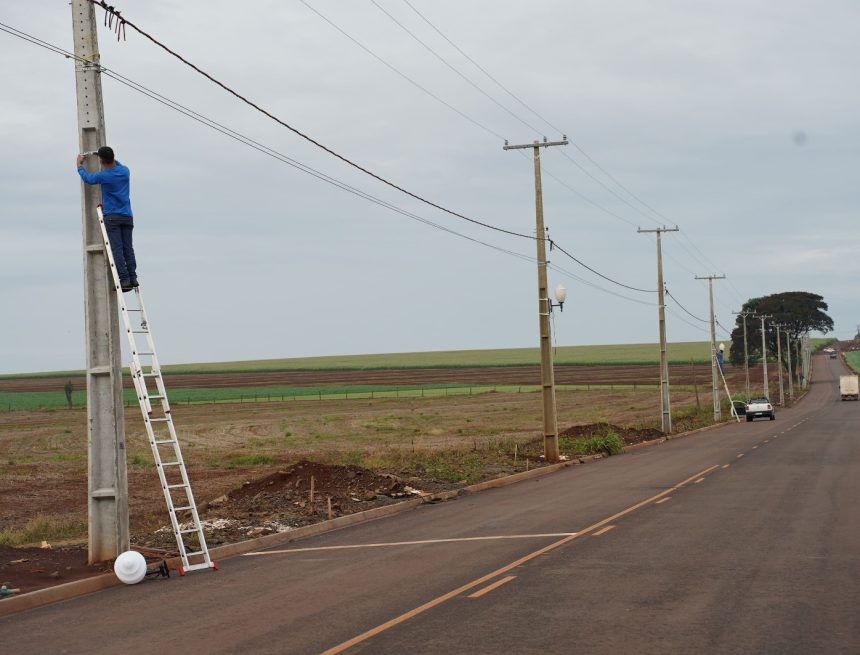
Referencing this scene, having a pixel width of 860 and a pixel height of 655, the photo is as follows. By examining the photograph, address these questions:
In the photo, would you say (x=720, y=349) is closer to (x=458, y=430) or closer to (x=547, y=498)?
(x=458, y=430)

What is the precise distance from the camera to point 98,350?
13680mm

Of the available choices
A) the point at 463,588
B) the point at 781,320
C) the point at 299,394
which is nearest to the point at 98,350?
the point at 463,588

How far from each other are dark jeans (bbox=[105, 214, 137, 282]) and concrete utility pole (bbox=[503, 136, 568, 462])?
19618 millimetres

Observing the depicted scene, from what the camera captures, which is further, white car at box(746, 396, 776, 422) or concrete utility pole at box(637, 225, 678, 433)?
white car at box(746, 396, 776, 422)

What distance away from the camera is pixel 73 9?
14.0 metres

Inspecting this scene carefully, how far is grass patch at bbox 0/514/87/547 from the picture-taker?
18.1 metres

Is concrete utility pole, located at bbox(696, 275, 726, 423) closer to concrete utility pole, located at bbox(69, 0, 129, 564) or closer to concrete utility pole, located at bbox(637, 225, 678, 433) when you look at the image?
concrete utility pole, located at bbox(637, 225, 678, 433)

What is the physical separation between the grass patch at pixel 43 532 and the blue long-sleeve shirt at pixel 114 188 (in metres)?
7.13

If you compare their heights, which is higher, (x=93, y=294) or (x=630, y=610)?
(x=93, y=294)

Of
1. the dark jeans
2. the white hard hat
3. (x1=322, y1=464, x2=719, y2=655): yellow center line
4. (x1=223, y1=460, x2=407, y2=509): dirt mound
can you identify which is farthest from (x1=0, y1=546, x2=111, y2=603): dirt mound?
(x1=223, y1=460, x2=407, y2=509): dirt mound

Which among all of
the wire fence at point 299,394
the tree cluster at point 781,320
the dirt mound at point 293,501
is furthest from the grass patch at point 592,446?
the tree cluster at point 781,320

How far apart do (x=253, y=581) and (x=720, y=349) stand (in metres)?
66.5

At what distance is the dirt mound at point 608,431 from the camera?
43219 mm

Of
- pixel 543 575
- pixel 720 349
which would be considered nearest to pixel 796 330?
pixel 720 349
